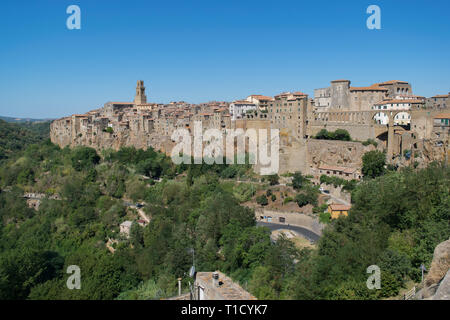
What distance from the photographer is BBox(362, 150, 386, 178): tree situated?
24.1 meters

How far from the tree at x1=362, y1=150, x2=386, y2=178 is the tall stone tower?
3675 centimetres

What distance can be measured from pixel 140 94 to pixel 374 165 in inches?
1488

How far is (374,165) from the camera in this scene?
24125mm

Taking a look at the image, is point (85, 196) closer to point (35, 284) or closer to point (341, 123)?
point (35, 284)

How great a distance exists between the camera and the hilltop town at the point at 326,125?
24.3 metres

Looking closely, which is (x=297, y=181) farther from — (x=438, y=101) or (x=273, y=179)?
(x=438, y=101)

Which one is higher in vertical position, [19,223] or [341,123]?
[341,123]

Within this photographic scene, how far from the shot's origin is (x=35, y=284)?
20.4 m

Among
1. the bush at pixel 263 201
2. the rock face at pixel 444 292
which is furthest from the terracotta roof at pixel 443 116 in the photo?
the rock face at pixel 444 292

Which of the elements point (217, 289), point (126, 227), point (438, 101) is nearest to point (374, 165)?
point (438, 101)

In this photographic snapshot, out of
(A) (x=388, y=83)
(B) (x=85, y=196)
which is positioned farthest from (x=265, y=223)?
(A) (x=388, y=83)

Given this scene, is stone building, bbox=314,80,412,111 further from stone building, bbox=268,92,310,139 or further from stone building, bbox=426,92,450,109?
Result: stone building, bbox=268,92,310,139

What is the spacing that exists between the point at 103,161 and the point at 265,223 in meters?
22.5
